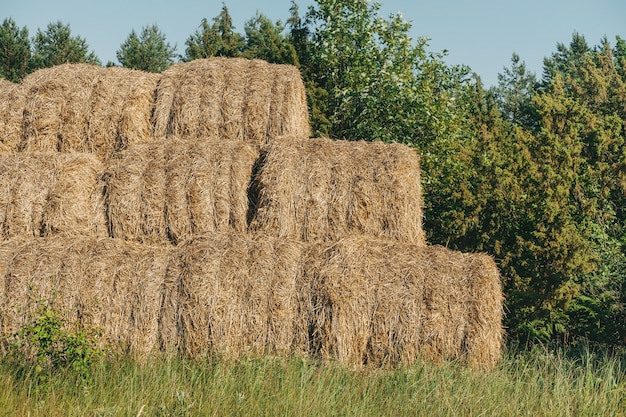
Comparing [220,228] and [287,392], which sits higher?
[220,228]

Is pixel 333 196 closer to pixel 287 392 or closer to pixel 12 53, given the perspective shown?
pixel 287 392

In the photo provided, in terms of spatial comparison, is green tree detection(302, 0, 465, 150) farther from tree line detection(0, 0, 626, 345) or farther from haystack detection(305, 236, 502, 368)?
haystack detection(305, 236, 502, 368)

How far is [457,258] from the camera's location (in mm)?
9469

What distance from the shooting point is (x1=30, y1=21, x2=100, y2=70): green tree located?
120 ft

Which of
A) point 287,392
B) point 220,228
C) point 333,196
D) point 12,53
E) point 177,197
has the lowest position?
point 287,392

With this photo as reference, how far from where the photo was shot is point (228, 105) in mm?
11188

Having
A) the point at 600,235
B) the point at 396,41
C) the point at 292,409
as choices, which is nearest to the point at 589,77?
the point at 396,41

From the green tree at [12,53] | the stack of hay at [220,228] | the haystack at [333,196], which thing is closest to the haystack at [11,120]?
the stack of hay at [220,228]

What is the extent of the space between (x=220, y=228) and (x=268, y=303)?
156 cm

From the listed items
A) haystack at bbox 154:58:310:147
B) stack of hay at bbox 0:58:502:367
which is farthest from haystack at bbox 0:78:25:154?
haystack at bbox 154:58:310:147

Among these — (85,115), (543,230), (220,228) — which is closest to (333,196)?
(220,228)

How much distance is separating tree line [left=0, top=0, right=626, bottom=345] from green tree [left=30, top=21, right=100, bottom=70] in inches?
694

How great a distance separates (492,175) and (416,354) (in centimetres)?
531

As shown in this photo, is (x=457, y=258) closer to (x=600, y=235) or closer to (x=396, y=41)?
(x=600, y=235)
